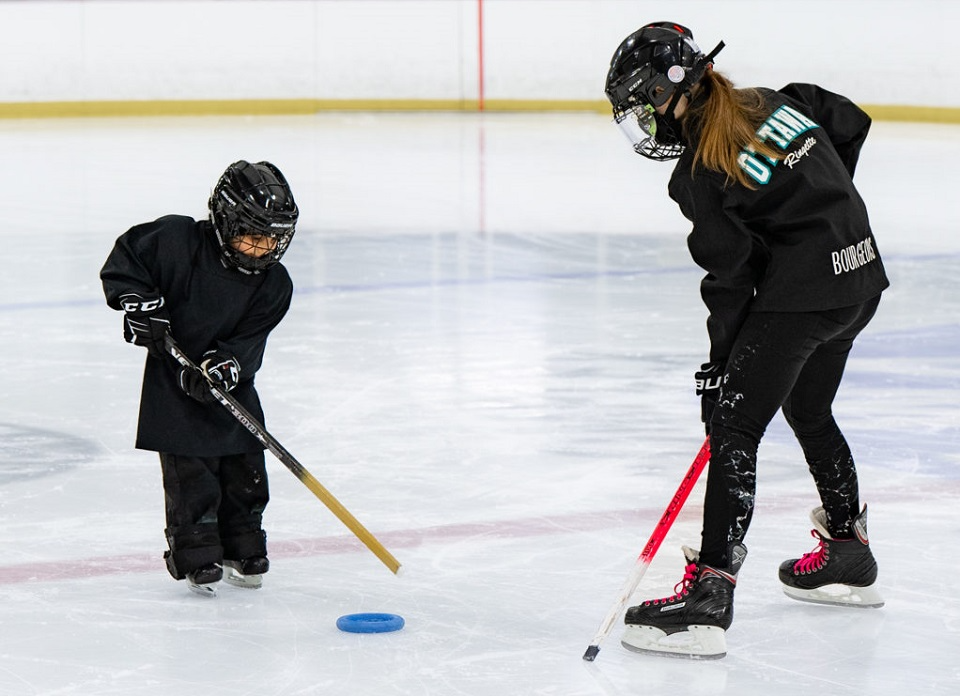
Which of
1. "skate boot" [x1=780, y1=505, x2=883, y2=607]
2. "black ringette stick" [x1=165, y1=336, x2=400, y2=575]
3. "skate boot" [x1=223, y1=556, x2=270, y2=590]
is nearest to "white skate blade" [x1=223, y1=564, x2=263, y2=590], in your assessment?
"skate boot" [x1=223, y1=556, x2=270, y2=590]

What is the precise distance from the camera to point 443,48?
1623cm

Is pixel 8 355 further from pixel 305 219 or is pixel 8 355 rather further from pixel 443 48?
pixel 443 48

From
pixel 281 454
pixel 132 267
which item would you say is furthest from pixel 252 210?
pixel 281 454

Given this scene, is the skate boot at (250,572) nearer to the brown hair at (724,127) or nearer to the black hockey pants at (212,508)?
the black hockey pants at (212,508)

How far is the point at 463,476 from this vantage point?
3879mm

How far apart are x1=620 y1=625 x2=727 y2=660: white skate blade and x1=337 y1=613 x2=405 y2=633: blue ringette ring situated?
40cm

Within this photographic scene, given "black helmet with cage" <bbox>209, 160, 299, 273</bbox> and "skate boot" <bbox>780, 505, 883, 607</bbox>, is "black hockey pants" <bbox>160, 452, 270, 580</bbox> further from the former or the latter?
"skate boot" <bbox>780, 505, 883, 607</bbox>

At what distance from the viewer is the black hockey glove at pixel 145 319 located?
9.52 feet

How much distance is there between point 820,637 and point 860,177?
7.89 m

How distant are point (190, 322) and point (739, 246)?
104cm

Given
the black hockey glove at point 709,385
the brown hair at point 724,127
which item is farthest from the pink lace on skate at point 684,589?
the brown hair at point 724,127

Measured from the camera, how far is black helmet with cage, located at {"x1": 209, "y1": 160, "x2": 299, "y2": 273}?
9.57 feet

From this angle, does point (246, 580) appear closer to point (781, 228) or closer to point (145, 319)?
point (145, 319)

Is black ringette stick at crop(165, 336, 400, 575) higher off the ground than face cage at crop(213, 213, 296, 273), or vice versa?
face cage at crop(213, 213, 296, 273)
